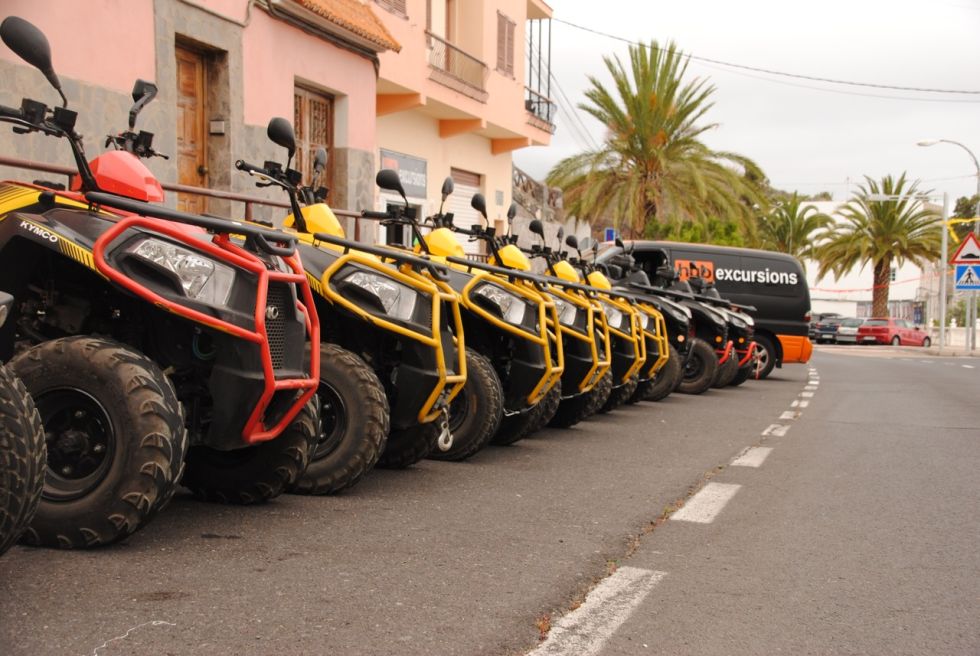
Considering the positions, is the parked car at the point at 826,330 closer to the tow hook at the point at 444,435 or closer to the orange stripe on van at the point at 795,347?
the orange stripe on van at the point at 795,347

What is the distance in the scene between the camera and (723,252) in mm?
19312

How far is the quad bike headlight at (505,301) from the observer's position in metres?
7.30

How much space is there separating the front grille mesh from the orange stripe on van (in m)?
15.6

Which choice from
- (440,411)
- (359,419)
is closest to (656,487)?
(440,411)

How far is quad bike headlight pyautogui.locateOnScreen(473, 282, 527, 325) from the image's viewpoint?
7.30 metres

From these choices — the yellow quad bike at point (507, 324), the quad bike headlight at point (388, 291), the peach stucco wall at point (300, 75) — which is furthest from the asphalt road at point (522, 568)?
the peach stucco wall at point (300, 75)

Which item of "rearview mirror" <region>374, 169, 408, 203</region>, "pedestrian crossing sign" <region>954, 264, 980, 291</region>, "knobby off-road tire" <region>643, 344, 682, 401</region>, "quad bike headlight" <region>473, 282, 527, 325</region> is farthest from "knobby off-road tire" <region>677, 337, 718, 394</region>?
"pedestrian crossing sign" <region>954, 264, 980, 291</region>

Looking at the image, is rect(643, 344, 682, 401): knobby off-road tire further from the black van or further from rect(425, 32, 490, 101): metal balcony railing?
rect(425, 32, 490, 101): metal balcony railing

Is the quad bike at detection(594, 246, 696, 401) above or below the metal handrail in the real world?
below

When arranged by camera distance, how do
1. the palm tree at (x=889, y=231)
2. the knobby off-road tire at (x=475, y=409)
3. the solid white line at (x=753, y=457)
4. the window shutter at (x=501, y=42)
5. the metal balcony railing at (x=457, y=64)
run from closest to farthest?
1. the knobby off-road tire at (x=475, y=409)
2. the solid white line at (x=753, y=457)
3. the metal balcony railing at (x=457, y=64)
4. the window shutter at (x=501, y=42)
5. the palm tree at (x=889, y=231)

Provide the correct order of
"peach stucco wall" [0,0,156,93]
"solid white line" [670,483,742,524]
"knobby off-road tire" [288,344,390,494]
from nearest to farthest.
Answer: "knobby off-road tire" [288,344,390,494] → "solid white line" [670,483,742,524] → "peach stucco wall" [0,0,156,93]

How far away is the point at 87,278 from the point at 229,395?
0.81 m

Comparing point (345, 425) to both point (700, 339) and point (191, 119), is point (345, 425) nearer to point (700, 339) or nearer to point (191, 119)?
point (191, 119)

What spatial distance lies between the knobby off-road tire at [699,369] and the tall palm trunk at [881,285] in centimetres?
3638
